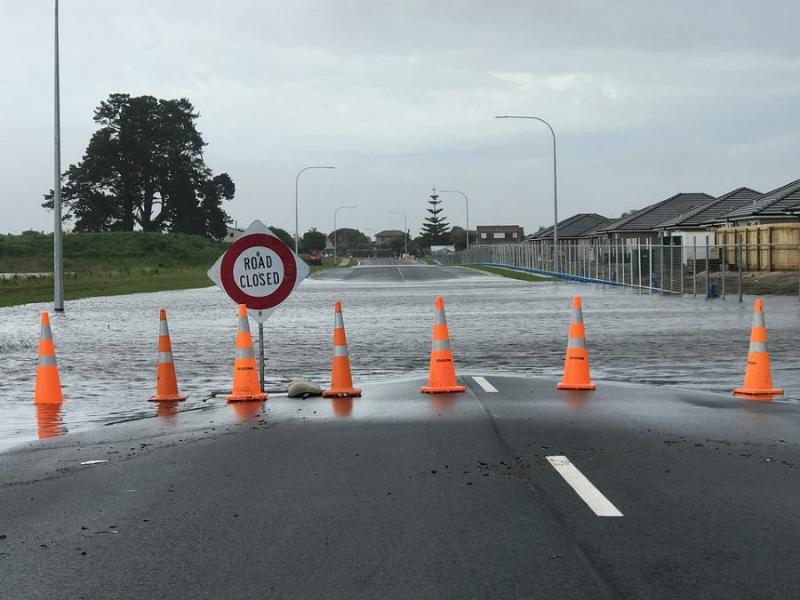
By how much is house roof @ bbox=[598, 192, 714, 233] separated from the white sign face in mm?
89499

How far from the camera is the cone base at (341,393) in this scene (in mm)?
12070

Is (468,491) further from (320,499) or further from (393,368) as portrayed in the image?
(393,368)

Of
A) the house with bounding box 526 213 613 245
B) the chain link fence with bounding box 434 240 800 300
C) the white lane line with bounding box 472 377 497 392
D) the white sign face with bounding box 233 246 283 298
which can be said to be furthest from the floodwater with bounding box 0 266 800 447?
the house with bounding box 526 213 613 245

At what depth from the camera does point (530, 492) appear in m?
6.95

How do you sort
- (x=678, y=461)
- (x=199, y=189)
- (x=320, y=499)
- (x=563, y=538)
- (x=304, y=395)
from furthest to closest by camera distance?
(x=199, y=189), (x=304, y=395), (x=678, y=461), (x=320, y=499), (x=563, y=538)

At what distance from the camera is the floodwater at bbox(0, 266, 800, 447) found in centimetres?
1339

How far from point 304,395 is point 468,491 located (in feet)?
17.4

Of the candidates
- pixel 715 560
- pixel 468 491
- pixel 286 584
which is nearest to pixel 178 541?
pixel 286 584

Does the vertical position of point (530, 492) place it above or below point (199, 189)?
below

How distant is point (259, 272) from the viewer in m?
12.2

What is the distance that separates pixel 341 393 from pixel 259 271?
4.97 ft

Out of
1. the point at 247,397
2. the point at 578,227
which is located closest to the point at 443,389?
the point at 247,397

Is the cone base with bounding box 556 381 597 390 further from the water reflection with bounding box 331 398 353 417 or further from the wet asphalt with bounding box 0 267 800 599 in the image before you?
the water reflection with bounding box 331 398 353 417

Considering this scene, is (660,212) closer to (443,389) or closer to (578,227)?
(578,227)
